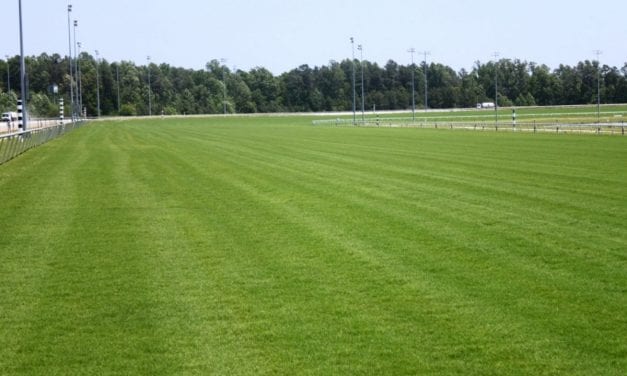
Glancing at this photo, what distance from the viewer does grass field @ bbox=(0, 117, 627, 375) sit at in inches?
253

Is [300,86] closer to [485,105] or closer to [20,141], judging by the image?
[485,105]

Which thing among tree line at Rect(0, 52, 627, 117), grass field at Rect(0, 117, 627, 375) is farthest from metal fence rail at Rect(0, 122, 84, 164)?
tree line at Rect(0, 52, 627, 117)

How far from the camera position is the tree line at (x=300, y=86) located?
15712 cm

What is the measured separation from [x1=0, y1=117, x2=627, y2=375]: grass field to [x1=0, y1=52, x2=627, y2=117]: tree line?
441 ft

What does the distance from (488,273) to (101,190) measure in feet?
37.8

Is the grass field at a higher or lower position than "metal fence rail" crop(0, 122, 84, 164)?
lower

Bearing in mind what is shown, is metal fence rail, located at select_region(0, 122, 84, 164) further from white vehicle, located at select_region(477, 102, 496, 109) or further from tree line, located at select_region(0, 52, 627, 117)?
white vehicle, located at select_region(477, 102, 496, 109)

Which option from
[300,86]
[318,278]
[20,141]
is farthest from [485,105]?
[318,278]

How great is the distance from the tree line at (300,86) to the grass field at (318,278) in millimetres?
134407

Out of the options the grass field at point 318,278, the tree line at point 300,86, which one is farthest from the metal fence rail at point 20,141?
the tree line at point 300,86

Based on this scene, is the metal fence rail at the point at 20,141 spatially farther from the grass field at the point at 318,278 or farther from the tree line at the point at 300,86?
the tree line at the point at 300,86

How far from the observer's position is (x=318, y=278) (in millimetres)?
9016

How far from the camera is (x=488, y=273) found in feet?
29.7

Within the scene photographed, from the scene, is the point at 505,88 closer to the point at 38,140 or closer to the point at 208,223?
the point at 38,140
